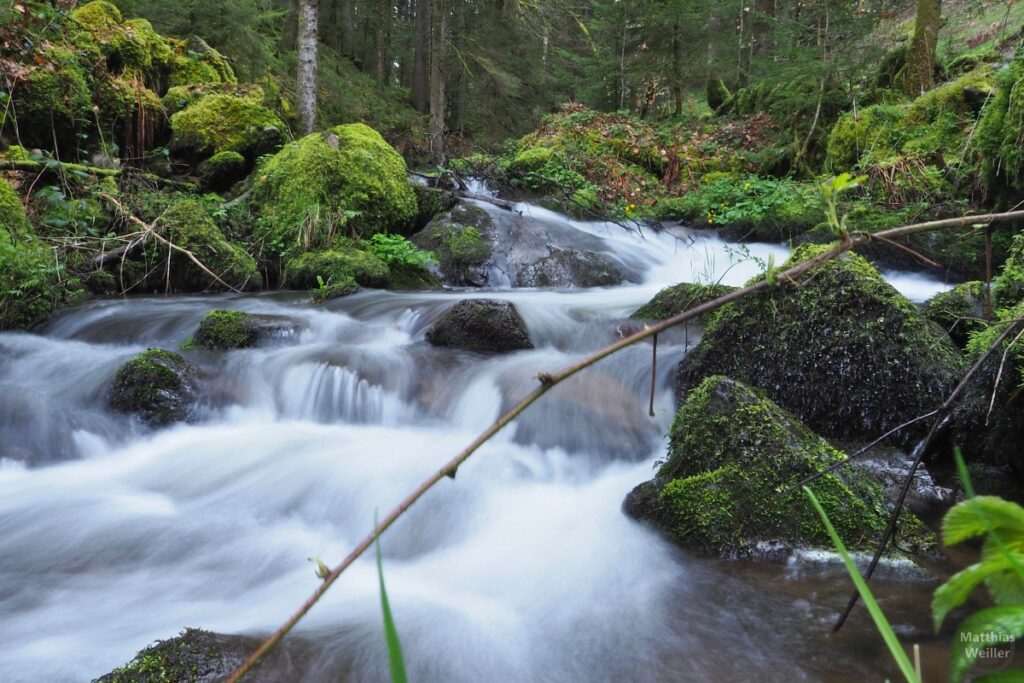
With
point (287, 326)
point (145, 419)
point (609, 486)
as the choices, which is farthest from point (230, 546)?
point (287, 326)

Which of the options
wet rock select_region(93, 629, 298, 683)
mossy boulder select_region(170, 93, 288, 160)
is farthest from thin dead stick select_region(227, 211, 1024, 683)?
mossy boulder select_region(170, 93, 288, 160)

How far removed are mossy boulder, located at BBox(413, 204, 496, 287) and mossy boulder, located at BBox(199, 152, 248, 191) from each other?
3.08 meters

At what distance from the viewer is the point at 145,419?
4891 mm

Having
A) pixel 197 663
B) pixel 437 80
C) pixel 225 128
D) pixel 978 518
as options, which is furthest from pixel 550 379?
pixel 437 80

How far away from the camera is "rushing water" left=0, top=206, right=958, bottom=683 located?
103 inches

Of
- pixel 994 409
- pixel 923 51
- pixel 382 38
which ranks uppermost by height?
pixel 382 38

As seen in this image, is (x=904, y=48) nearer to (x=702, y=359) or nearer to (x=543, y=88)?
(x=702, y=359)

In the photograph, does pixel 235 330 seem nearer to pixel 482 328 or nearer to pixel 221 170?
pixel 482 328

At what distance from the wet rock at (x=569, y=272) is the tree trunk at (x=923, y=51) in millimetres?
7036

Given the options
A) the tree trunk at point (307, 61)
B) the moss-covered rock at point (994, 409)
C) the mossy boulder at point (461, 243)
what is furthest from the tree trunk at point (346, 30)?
the moss-covered rock at point (994, 409)

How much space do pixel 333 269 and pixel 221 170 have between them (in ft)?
11.1

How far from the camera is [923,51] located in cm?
1153

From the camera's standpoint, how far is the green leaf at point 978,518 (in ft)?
1.89

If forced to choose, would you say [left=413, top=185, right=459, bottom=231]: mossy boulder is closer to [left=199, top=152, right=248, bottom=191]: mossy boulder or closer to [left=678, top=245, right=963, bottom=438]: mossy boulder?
[left=199, top=152, right=248, bottom=191]: mossy boulder
